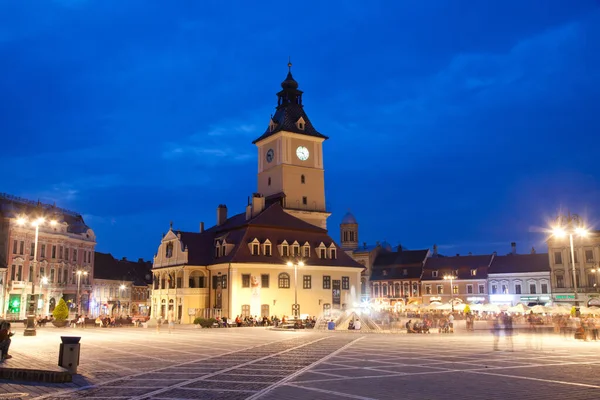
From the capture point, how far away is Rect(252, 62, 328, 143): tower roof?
83875 millimetres

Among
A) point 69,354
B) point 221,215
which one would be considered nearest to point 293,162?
point 221,215

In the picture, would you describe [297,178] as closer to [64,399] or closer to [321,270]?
[321,270]

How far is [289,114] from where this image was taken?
8531 cm

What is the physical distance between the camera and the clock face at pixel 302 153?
84.0 metres

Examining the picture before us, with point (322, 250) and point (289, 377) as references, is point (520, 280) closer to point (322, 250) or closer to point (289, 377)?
point (322, 250)

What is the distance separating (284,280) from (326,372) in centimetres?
4627

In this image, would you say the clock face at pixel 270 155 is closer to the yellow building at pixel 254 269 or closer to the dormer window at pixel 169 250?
the yellow building at pixel 254 269

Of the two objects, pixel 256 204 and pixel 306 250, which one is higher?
pixel 256 204

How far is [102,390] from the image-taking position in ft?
52.9

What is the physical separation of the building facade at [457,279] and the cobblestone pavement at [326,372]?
64.9 meters

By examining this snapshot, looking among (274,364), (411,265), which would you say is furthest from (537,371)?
(411,265)

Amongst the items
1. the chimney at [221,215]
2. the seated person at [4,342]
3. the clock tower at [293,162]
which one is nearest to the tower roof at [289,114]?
the clock tower at [293,162]

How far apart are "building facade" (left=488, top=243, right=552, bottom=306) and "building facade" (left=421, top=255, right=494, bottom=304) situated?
1787mm

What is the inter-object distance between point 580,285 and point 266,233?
43650mm
